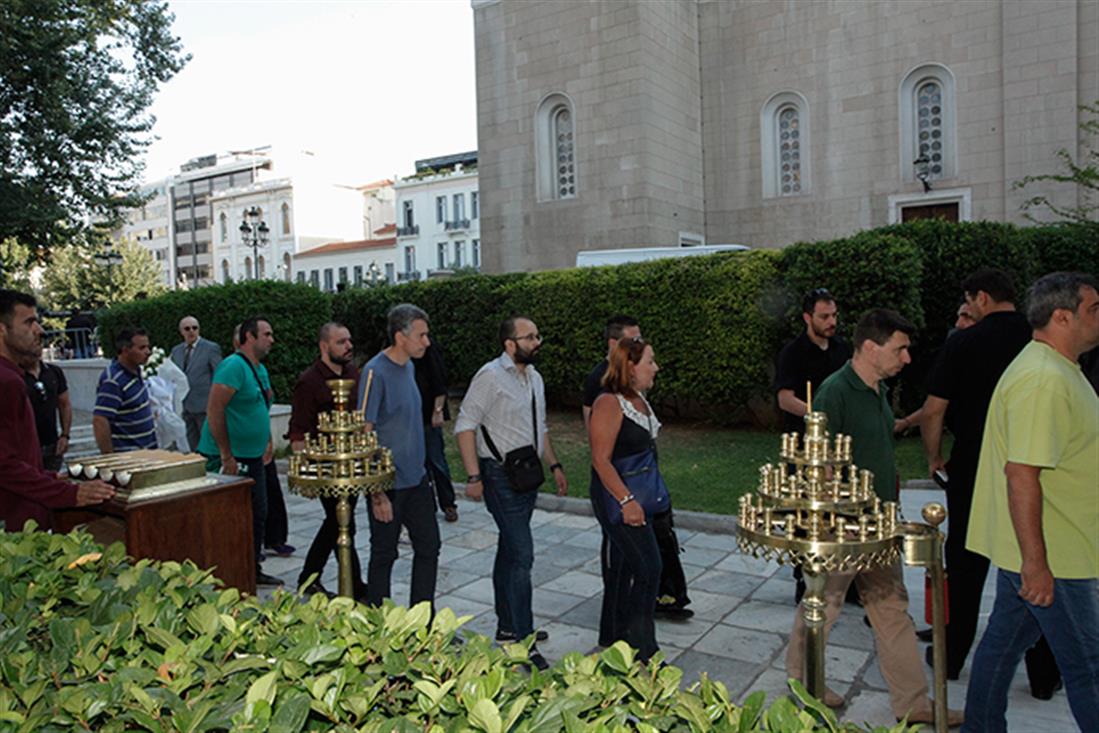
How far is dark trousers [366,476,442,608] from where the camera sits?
477 cm

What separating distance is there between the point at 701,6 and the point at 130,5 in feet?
47.6

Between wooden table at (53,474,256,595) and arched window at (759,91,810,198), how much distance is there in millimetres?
19878

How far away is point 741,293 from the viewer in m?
12.3

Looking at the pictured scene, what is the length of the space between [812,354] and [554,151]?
60.5ft

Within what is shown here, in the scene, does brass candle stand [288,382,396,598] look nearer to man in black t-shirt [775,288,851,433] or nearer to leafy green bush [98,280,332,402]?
man in black t-shirt [775,288,851,433]

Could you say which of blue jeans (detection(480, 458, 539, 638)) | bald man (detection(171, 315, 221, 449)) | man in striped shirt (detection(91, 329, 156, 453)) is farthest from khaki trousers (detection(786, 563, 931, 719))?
bald man (detection(171, 315, 221, 449))

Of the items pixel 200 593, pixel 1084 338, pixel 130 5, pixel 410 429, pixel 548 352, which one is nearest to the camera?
pixel 200 593

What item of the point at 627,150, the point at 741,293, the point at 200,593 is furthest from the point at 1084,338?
the point at 627,150

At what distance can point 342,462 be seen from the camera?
13.7 ft

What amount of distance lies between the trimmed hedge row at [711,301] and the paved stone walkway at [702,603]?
3.94 meters

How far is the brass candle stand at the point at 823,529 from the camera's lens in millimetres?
2807

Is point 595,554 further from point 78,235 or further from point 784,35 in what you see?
point 784,35

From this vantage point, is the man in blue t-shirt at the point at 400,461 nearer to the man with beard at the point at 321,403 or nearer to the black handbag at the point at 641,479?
the man with beard at the point at 321,403

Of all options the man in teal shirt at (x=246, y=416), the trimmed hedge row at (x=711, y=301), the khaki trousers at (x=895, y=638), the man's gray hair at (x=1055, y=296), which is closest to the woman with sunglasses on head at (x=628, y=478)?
the khaki trousers at (x=895, y=638)
